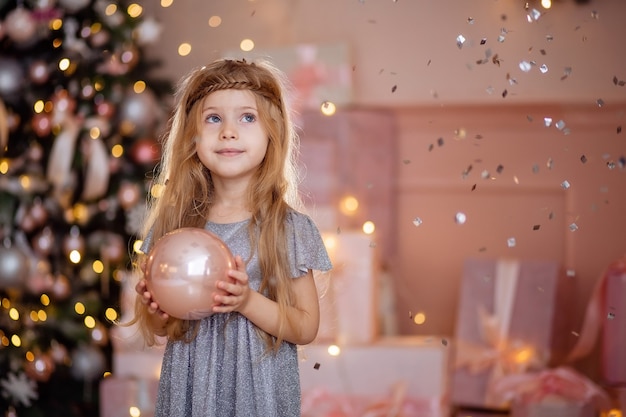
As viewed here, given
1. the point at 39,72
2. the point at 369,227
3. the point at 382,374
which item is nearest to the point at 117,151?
the point at 39,72

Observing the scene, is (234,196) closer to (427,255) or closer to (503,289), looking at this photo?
(503,289)

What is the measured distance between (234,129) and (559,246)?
1.76 m

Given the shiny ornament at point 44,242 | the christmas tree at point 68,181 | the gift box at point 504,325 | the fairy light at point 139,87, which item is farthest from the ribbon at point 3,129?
the gift box at point 504,325

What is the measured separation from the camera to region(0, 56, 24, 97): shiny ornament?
2807 millimetres

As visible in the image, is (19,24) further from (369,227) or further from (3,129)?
(369,227)

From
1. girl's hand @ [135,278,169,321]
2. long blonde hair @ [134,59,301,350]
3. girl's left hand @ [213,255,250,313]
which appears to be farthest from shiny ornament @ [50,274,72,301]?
girl's left hand @ [213,255,250,313]

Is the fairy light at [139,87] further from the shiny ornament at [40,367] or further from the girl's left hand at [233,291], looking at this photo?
the girl's left hand at [233,291]

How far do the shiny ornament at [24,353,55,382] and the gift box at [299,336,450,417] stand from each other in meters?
0.77

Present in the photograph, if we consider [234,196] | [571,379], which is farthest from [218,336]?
[571,379]

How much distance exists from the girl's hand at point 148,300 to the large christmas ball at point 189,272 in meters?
0.03

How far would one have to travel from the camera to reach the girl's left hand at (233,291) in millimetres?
1278

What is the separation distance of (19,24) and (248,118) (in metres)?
1.55

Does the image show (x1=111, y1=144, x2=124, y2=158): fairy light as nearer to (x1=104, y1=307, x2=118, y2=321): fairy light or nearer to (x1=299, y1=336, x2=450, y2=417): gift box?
(x1=104, y1=307, x2=118, y2=321): fairy light

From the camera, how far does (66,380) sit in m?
2.81
